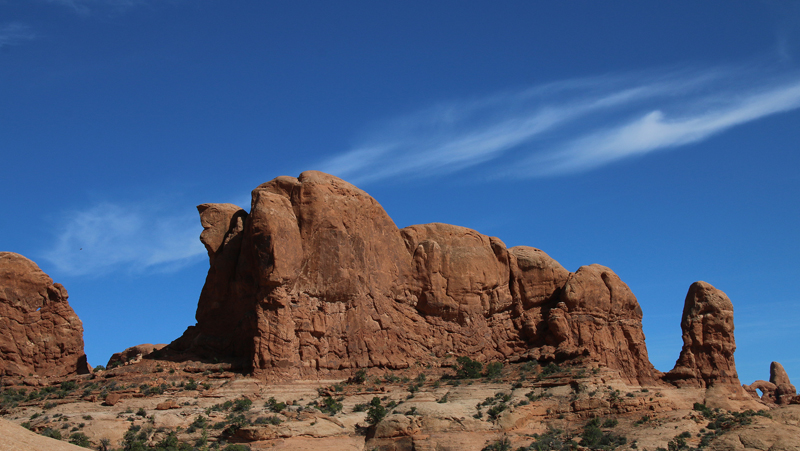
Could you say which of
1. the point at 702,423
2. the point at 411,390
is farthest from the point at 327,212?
the point at 702,423

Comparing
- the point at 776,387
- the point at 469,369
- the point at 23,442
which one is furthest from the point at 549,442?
the point at 776,387

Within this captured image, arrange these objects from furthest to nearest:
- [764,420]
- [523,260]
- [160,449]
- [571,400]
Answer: [523,260]
[571,400]
[764,420]
[160,449]

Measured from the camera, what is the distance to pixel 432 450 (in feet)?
120

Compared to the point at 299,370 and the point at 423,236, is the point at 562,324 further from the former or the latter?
the point at 299,370

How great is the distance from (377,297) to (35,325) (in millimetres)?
16913

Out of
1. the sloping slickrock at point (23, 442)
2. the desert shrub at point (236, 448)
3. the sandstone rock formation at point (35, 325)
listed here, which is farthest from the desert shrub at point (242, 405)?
the sloping slickrock at point (23, 442)

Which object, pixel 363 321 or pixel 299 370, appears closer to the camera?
pixel 299 370

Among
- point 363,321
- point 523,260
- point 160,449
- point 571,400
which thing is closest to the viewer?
point 160,449

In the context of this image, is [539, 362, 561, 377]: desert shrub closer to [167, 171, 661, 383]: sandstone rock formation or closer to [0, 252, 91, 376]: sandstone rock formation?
[167, 171, 661, 383]: sandstone rock formation

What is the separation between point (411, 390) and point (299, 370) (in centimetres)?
541

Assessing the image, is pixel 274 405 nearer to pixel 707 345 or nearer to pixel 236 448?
pixel 236 448

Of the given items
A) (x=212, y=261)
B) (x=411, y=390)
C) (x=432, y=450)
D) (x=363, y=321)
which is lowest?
(x=432, y=450)

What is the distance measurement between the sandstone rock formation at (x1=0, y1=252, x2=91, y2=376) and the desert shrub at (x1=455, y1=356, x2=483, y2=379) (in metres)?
18.9

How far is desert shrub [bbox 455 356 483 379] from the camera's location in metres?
45.6
